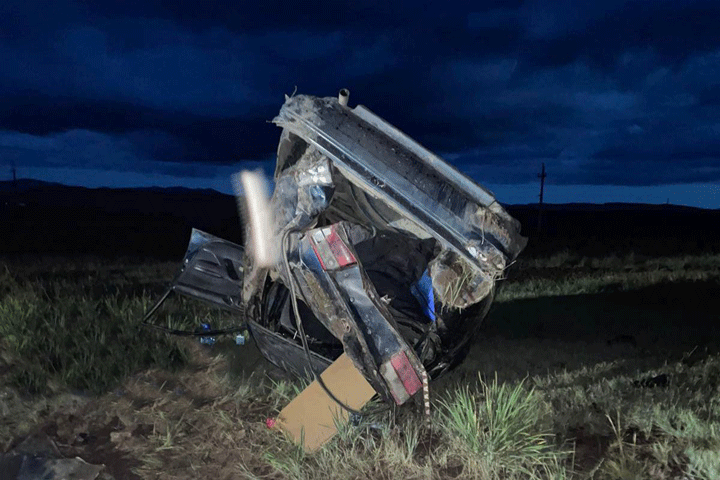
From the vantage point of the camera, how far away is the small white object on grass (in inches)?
163

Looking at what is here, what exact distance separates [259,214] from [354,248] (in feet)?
2.30

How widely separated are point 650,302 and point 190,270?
6942mm

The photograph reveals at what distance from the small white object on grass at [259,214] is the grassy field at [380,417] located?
0.96 meters

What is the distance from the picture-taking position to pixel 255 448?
149 inches

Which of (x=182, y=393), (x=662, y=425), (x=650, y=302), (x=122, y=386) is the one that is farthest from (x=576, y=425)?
(x=650, y=302)

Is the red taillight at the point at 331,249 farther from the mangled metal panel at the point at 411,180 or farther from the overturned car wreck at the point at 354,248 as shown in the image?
the mangled metal panel at the point at 411,180

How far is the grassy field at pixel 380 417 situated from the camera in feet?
11.1

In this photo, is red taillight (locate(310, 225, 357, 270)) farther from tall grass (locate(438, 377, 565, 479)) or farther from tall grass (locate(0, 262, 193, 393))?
tall grass (locate(0, 262, 193, 393))

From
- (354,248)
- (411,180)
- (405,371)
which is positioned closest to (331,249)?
(354,248)

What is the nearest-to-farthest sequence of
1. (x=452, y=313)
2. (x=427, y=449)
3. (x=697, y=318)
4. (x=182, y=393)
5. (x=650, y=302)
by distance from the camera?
(x=427, y=449), (x=452, y=313), (x=182, y=393), (x=697, y=318), (x=650, y=302)

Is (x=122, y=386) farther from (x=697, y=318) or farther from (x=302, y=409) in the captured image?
(x=697, y=318)

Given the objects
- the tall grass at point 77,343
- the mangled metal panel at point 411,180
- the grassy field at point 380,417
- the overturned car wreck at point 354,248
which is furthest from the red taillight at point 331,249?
the tall grass at point 77,343

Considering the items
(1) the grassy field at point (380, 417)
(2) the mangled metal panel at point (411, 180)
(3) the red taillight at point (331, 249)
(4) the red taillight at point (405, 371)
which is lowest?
(1) the grassy field at point (380, 417)

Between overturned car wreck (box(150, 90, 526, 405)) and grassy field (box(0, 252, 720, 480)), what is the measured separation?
363 millimetres
